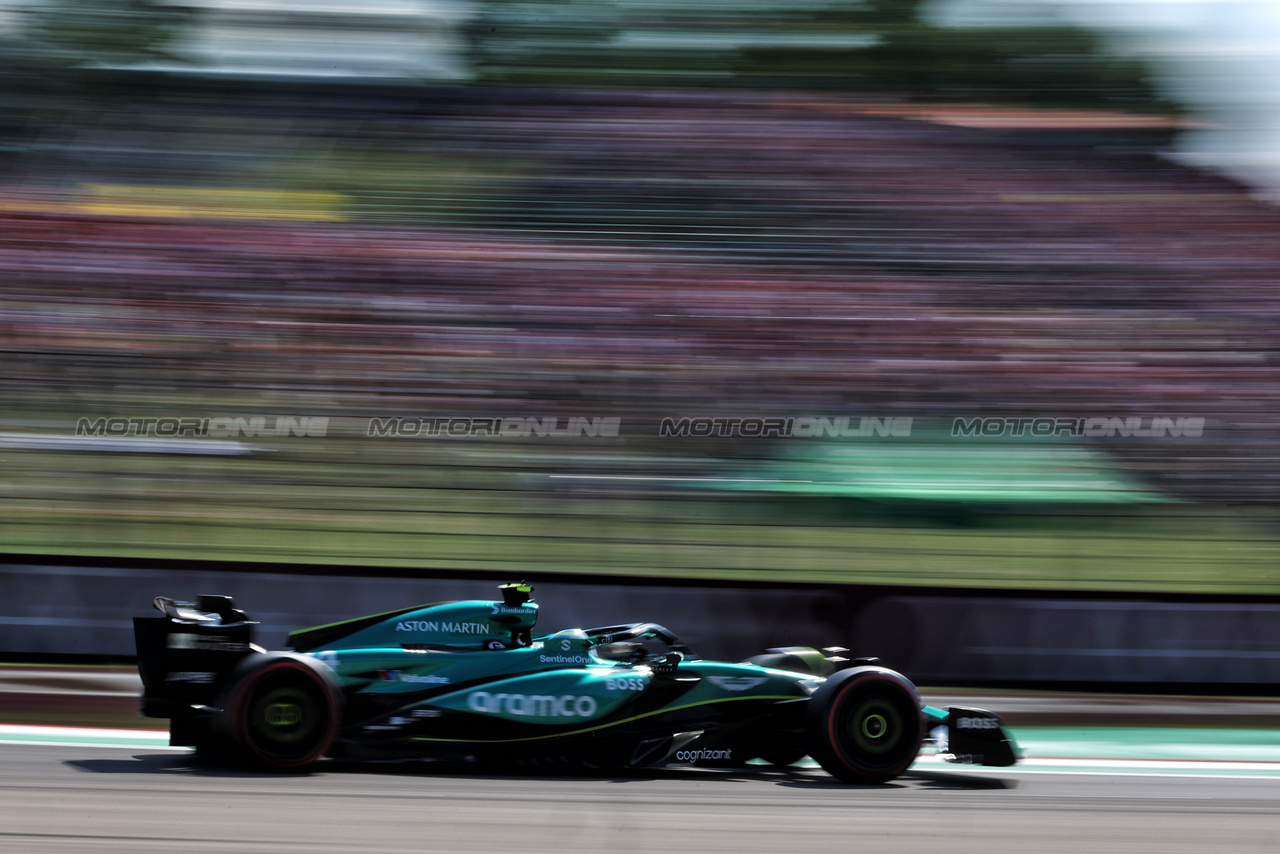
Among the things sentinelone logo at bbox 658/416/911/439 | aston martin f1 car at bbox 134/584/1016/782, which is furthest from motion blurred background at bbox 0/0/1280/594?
aston martin f1 car at bbox 134/584/1016/782

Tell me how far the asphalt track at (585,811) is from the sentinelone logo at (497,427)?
4.71m

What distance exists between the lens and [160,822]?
3.58m

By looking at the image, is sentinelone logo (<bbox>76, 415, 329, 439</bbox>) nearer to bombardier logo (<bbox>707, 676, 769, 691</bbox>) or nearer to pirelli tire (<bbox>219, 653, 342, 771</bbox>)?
pirelli tire (<bbox>219, 653, 342, 771</bbox>)

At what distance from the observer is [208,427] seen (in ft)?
31.1

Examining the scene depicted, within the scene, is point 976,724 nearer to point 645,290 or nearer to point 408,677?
point 408,677

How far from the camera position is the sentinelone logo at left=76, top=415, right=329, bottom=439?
938cm

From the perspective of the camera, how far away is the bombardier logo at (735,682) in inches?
→ 187

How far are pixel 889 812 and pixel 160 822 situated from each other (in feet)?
8.03

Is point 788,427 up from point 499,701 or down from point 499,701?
up

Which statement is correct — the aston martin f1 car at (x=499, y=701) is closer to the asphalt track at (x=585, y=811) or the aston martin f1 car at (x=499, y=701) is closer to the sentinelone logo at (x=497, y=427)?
the asphalt track at (x=585, y=811)

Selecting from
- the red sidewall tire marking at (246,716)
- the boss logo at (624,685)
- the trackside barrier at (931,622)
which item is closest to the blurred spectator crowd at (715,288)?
the trackside barrier at (931,622)

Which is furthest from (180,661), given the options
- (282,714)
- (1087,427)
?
(1087,427)

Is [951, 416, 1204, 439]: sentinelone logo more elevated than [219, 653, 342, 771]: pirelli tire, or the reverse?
[951, 416, 1204, 439]: sentinelone logo

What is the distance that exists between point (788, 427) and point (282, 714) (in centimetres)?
611
